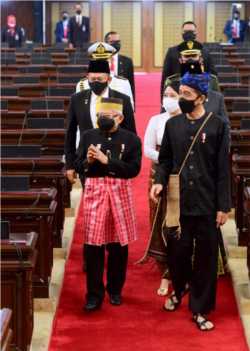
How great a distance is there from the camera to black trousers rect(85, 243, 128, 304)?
11.5ft

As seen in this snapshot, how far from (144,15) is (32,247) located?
13.3 meters

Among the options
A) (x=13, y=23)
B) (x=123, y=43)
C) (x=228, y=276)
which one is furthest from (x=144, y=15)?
(x=228, y=276)

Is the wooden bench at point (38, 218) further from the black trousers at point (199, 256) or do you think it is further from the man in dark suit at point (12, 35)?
the man in dark suit at point (12, 35)

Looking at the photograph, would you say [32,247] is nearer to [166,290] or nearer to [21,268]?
[21,268]

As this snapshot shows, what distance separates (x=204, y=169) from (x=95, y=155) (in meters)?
0.55

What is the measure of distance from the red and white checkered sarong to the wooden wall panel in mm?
12904

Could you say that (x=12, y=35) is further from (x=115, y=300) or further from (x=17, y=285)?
(x=17, y=285)

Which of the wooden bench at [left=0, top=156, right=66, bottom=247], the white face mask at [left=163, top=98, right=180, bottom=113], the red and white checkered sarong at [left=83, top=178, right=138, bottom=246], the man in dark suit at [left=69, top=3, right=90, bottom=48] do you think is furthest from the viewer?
the man in dark suit at [left=69, top=3, right=90, bottom=48]

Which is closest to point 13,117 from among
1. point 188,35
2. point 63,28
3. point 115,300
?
point 188,35

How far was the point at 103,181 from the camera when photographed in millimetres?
3453

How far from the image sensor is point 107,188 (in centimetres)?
345

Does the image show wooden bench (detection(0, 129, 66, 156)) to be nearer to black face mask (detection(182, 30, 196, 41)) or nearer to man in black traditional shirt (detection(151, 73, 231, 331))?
black face mask (detection(182, 30, 196, 41))

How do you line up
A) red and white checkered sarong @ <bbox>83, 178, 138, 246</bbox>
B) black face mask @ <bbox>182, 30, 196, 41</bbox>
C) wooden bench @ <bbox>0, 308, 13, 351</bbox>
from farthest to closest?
black face mask @ <bbox>182, 30, 196, 41</bbox> → red and white checkered sarong @ <bbox>83, 178, 138, 246</bbox> → wooden bench @ <bbox>0, 308, 13, 351</bbox>

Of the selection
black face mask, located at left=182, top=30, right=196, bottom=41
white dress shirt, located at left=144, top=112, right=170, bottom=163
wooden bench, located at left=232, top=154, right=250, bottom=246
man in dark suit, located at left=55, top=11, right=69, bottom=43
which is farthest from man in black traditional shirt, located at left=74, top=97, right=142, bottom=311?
man in dark suit, located at left=55, top=11, right=69, bottom=43
